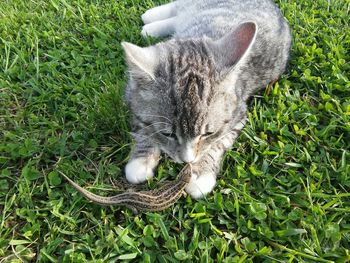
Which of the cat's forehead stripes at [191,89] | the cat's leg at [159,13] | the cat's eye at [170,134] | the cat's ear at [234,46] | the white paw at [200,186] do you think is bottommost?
the white paw at [200,186]

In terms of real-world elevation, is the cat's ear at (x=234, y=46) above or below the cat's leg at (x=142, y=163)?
above

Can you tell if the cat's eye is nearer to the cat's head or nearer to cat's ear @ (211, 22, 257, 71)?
the cat's head

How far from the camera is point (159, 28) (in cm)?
361

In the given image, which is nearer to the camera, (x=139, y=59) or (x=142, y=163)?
(x=139, y=59)

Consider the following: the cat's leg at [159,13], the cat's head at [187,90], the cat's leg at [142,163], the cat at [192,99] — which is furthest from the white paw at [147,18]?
the cat's leg at [142,163]

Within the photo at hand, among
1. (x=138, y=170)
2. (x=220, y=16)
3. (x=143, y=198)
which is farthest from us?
(x=220, y=16)

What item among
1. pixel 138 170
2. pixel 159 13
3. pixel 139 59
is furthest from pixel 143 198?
pixel 159 13

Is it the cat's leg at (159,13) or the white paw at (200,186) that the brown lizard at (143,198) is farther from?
the cat's leg at (159,13)

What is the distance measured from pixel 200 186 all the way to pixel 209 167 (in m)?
0.19

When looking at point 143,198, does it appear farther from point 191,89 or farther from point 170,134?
point 191,89

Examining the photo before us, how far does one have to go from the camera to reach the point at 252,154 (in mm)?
2477

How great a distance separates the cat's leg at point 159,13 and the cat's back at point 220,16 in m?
0.18

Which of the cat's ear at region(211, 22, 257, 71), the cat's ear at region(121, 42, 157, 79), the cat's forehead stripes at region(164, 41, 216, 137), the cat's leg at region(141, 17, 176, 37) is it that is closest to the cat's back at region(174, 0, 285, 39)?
the cat's leg at region(141, 17, 176, 37)

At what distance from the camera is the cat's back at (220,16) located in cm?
301
